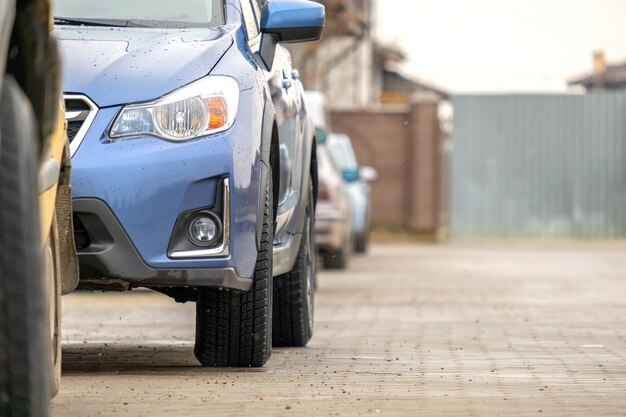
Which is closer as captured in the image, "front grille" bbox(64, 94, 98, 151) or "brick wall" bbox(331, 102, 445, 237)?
"front grille" bbox(64, 94, 98, 151)

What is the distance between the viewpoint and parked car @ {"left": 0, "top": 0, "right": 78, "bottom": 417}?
3979 millimetres

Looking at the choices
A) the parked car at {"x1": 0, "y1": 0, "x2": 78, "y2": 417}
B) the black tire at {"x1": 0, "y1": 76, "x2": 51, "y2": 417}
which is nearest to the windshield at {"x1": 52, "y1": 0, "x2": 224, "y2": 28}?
the parked car at {"x1": 0, "y1": 0, "x2": 78, "y2": 417}

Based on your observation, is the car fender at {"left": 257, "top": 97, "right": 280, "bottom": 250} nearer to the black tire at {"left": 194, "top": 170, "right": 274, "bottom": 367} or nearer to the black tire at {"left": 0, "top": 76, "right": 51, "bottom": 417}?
the black tire at {"left": 194, "top": 170, "right": 274, "bottom": 367}

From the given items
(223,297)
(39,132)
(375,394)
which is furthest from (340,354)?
(39,132)

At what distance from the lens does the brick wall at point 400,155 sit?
1411 inches

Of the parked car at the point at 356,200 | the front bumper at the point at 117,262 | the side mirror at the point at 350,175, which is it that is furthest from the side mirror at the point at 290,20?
the parked car at the point at 356,200

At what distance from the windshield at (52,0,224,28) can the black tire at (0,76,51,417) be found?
3.71 m

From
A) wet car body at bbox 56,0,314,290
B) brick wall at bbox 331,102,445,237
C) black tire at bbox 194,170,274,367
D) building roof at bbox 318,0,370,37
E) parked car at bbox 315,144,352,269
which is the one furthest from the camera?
building roof at bbox 318,0,370,37

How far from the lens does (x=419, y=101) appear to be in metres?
36.2

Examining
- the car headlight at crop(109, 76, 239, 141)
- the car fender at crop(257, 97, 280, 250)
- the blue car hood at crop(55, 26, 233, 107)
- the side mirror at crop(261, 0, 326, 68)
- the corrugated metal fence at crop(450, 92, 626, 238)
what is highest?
the side mirror at crop(261, 0, 326, 68)

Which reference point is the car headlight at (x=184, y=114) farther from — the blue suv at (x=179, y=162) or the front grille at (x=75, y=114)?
the front grille at (x=75, y=114)

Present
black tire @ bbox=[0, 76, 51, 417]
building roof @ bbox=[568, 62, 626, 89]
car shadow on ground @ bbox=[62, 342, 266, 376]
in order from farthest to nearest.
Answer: building roof @ bbox=[568, 62, 626, 89]
car shadow on ground @ bbox=[62, 342, 266, 376]
black tire @ bbox=[0, 76, 51, 417]

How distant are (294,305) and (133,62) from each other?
209 cm

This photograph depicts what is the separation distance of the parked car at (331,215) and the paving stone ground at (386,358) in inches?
104
